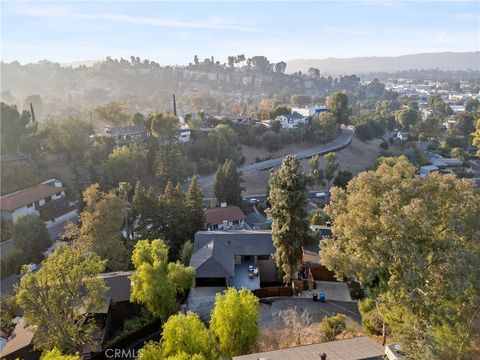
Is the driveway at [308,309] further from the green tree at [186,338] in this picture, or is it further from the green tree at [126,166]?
the green tree at [126,166]

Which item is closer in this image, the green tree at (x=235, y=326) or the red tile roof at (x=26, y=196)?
the green tree at (x=235, y=326)

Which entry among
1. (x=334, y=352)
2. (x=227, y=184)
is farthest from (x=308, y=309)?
(x=227, y=184)

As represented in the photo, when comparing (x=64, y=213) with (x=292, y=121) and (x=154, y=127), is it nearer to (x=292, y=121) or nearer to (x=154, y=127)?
(x=154, y=127)

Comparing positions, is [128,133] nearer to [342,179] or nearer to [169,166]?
[169,166]

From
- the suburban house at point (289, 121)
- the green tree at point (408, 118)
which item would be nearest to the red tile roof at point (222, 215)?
the suburban house at point (289, 121)

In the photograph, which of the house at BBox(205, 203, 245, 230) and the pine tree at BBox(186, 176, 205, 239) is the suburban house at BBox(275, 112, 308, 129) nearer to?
the house at BBox(205, 203, 245, 230)
